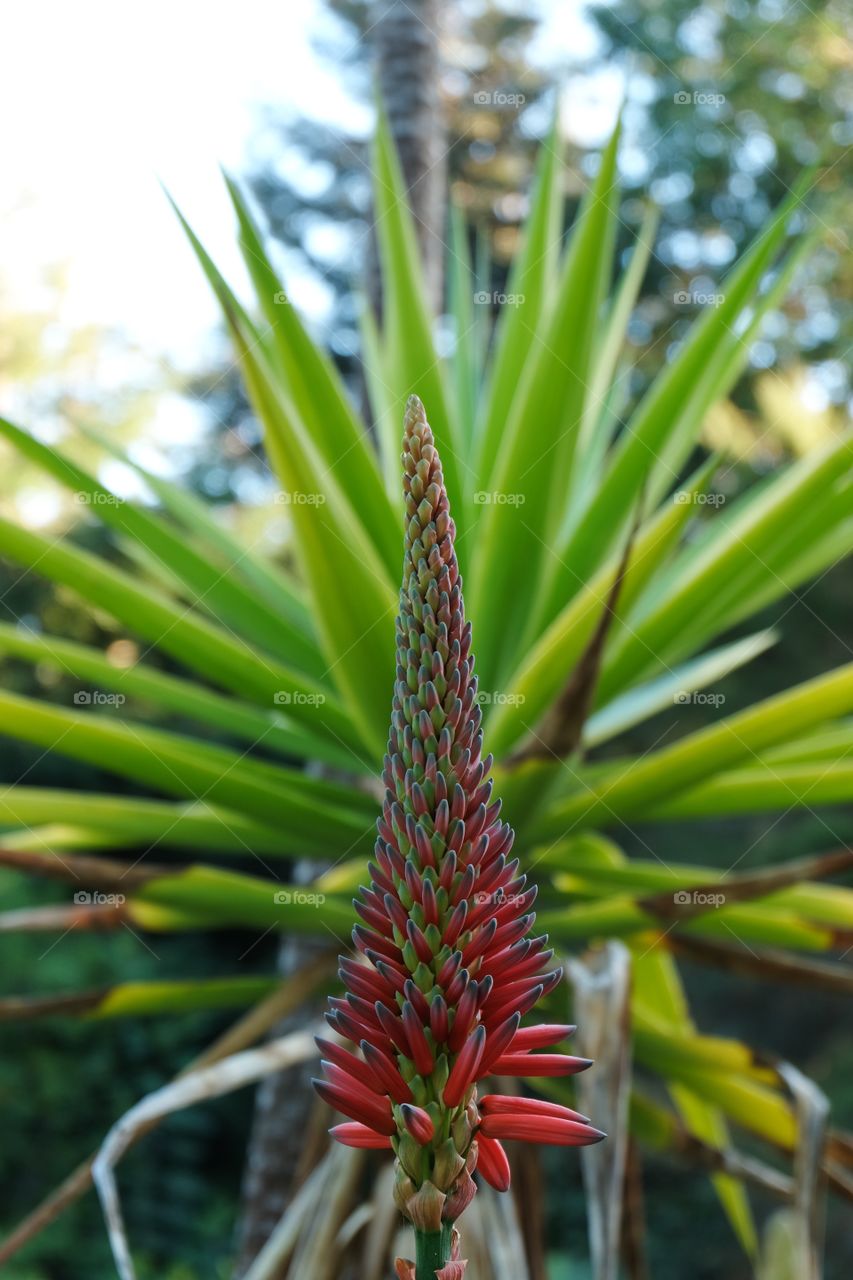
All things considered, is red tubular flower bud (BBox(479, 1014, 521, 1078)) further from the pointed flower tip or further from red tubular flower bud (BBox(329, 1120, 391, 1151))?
the pointed flower tip

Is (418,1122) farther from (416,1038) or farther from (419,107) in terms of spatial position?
(419,107)

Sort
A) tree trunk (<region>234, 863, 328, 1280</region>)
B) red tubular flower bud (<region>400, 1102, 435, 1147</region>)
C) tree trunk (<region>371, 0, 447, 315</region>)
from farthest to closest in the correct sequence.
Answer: tree trunk (<region>371, 0, 447, 315</region>) < tree trunk (<region>234, 863, 328, 1280</region>) < red tubular flower bud (<region>400, 1102, 435, 1147</region>)

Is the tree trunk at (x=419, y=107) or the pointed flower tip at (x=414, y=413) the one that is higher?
the tree trunk at (x=419, y=107)

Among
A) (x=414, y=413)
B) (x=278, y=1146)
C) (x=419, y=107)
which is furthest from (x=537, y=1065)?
(x=419, y=107)

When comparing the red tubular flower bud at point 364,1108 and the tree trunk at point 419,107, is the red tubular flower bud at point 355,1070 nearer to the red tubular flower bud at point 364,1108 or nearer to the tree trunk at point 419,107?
the red tubular flower bud at point 364,1108

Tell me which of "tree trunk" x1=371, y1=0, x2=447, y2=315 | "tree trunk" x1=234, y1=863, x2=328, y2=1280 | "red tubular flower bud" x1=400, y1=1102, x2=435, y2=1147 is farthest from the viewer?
"tree trunk" x1=371, y1=0, x2=447, y2=315

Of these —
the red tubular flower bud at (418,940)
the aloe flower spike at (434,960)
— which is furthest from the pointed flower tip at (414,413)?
the red tubular flower bud at (418,940)

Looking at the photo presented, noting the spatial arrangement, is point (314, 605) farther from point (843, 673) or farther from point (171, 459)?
point (171, 459)

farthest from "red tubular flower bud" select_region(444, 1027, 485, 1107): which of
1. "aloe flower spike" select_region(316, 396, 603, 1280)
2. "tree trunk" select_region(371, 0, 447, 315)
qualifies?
"tree trunk" select_region(371, 0, 447, 315)
